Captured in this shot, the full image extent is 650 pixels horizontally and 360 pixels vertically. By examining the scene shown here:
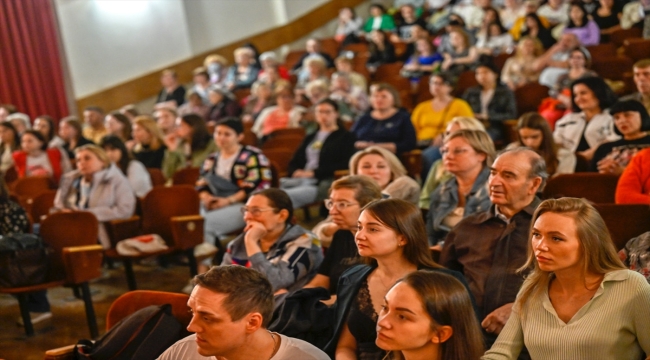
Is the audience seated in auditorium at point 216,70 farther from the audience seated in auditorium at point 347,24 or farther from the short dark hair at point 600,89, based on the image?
the short dark hair at point 600,89

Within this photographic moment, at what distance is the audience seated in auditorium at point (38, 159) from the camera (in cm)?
572

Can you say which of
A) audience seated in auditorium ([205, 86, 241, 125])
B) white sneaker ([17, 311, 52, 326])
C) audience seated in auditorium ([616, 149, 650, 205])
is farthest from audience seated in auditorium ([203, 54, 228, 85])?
audience seated in auditorium ([616, 149, 650, 205])

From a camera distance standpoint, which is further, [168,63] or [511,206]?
[168,63]

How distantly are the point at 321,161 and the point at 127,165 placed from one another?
1.27 m

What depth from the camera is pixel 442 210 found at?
11.0 feet

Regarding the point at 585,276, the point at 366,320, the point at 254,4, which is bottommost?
the point at 366,320

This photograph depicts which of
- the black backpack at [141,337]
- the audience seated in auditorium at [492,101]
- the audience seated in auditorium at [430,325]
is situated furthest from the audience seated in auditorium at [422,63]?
the audience seated in auditorium at [430,325]

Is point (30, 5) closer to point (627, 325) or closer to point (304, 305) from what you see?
point (304, 305)

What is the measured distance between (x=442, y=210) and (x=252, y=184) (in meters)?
1.55

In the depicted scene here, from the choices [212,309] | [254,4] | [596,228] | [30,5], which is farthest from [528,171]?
[254,4]

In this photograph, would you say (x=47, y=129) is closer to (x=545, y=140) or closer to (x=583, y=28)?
(x=545, y=140)

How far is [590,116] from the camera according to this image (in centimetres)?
451

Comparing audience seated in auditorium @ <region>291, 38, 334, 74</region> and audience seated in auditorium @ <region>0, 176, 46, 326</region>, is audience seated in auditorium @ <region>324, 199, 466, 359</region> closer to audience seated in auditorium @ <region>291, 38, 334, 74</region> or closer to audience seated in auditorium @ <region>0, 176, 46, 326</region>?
audience seated in auditorium @ <region>0, 176, 46, 326</region>

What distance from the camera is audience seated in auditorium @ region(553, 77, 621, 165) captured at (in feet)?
14.5
